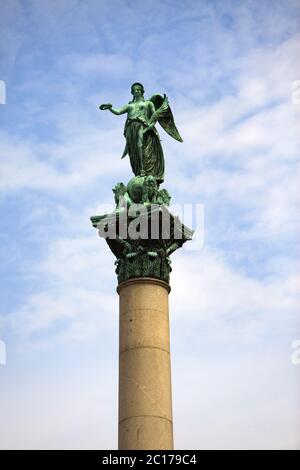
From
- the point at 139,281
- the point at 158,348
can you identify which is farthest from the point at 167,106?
the point at 158,348

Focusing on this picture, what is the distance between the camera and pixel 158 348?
24266 millimetres

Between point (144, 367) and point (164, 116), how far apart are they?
35.6 ft

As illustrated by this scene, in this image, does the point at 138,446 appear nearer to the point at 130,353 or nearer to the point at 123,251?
the point at 130,353

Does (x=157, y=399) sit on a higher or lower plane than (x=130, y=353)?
lower

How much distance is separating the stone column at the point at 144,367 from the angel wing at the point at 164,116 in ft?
24.6

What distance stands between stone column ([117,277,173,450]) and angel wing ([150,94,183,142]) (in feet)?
24.6

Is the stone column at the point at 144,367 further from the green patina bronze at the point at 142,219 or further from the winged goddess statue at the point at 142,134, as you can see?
the winged goddess statue at the point at 142,134

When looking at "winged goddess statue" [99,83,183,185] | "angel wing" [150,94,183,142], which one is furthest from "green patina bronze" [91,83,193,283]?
"angel wing" [150,94,183,142]

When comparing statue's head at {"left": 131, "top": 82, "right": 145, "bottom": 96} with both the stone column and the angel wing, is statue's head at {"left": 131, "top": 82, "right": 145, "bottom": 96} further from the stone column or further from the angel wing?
the stone column

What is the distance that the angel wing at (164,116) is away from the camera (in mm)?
29516

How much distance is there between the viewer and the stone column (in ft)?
75.2

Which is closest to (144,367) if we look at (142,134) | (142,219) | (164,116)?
(142,219)

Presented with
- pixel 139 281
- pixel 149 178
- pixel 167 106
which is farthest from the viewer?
pixel 167 106
